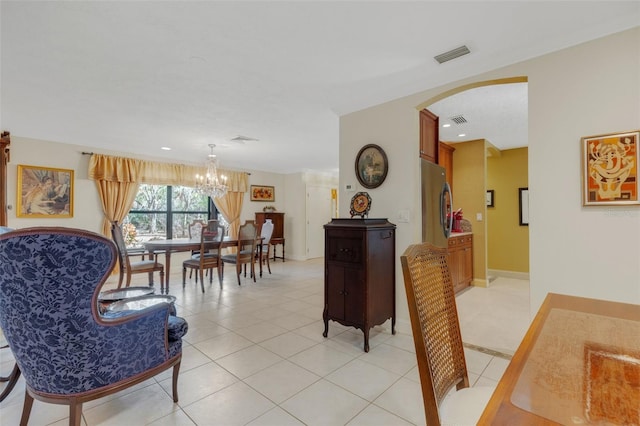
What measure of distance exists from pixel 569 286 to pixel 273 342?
2364mm

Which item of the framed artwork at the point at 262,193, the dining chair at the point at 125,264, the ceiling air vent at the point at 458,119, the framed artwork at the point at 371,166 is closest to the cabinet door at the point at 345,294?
the framed artwork at the point at 371,166

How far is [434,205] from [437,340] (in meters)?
2.41

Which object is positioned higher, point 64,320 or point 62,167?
point 62,167

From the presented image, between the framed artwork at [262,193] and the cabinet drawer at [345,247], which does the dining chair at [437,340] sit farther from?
the framed artwork at [262,193]

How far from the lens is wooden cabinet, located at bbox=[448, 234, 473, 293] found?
159 inches

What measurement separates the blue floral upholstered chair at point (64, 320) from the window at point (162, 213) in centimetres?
463

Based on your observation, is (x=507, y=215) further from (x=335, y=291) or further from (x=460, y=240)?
(x=335, y=291)

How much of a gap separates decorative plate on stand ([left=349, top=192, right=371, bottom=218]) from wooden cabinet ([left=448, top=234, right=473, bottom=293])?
63.9 inches

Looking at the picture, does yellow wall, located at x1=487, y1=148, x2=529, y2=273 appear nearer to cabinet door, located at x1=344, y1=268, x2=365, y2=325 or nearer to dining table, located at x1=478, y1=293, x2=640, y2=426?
cabinet door, located at x1=344, y1=268, x2=365, y2=325

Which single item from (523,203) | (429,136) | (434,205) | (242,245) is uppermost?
(429,136)

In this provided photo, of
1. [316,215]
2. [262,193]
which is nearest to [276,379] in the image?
[262,193]

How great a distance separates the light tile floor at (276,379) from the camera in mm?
1662

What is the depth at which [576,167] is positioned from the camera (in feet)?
6.53

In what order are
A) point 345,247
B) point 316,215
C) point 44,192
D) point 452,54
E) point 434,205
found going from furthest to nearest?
point 316,215, point 44,192, point 434,205, point 345,247, point 452,54
